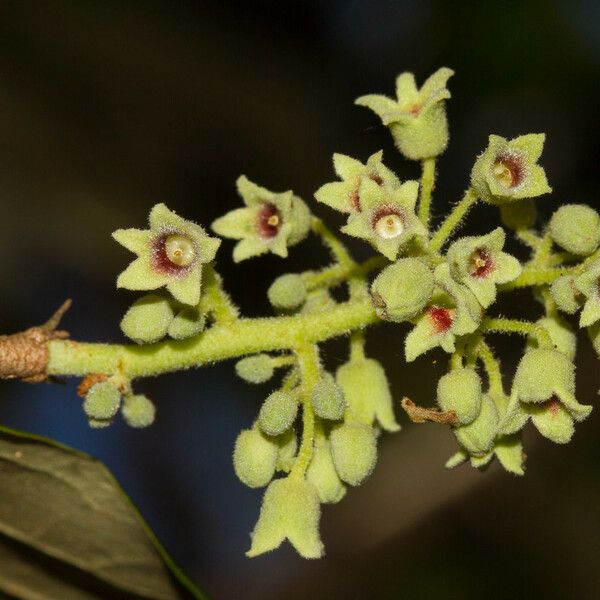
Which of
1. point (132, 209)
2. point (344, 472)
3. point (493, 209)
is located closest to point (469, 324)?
point (344, 472)

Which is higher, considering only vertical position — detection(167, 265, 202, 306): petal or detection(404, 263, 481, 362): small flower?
detection(167, 265, 202, 306): petal

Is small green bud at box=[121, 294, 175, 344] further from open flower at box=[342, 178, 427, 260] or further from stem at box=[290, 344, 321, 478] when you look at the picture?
open flower at box=[342, 178, 427, 260]

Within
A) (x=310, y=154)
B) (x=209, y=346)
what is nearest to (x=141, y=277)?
(x=209, y=346)

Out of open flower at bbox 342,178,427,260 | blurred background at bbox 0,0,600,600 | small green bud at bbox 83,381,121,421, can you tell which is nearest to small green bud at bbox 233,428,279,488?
small green bud at bbox 83,381,121,421

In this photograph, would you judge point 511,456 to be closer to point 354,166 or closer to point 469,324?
point 469,324

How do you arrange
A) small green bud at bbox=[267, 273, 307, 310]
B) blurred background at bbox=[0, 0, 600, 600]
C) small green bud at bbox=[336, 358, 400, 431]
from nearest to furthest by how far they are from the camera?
small green bud at bbox=[267, 273, 307, 310], small green bud at bbox=[336, 358, 400, 431], blurred background at bbox=[0, 0, 600, 600]

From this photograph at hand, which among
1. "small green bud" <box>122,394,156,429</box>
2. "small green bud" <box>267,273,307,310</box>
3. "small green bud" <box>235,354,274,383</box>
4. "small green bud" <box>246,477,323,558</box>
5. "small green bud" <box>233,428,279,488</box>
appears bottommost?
"small green bud" <box>246,477,323,558</box>
